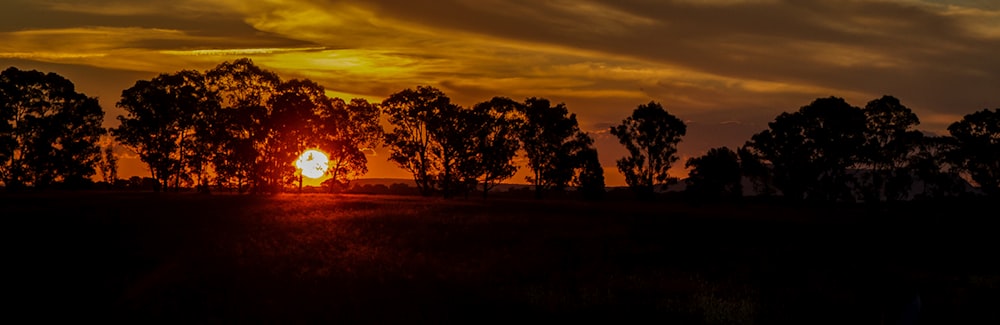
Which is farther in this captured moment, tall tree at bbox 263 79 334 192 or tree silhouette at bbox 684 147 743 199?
tree silhouette at bbox 684 147 743 199

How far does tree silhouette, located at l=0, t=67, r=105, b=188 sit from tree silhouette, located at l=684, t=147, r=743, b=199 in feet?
232

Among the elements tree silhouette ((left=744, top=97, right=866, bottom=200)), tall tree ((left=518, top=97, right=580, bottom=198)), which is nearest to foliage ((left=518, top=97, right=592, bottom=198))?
tall tree ((left=518, top=97, right=580, bottom=198))

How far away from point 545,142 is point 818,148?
33.1 metres

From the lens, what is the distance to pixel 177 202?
2304 inches

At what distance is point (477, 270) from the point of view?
2388cm

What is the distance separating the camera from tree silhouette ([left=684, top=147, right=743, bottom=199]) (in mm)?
103312

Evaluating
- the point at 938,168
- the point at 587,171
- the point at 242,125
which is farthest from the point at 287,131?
the point at 938,168

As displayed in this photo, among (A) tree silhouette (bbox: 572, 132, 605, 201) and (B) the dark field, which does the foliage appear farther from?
(B) the dark field

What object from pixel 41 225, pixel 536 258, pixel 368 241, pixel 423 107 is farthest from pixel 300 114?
pixel 536 258

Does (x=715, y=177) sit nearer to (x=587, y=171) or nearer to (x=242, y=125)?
(x=587, y=171)

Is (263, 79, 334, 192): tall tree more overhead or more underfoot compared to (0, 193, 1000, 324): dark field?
more overhead

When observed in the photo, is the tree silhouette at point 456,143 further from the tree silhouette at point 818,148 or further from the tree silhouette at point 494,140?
the tree silhouette at point 818,148

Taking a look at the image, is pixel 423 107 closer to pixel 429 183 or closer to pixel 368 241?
pixel 429 183

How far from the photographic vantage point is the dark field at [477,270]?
18.0m
